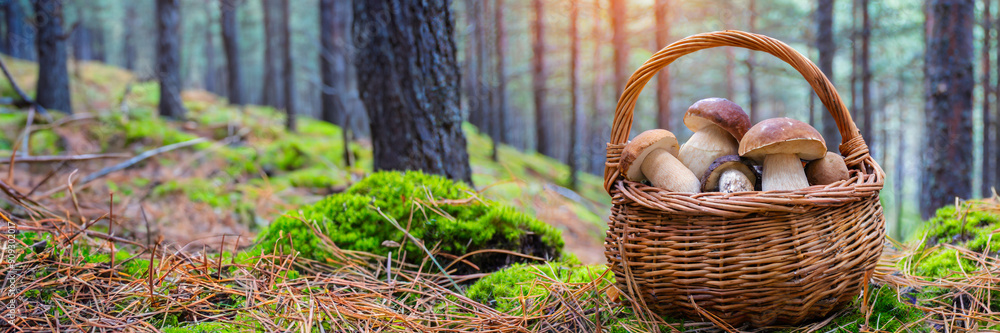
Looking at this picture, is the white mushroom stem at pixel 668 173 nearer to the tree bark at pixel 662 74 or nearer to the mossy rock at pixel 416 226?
the mossy rock at pixel 416 226

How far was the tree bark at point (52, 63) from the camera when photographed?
6.55 m

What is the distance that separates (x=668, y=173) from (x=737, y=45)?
47 centimetres

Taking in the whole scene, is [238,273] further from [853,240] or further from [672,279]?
[853,240]

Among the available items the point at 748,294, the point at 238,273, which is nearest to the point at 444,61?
the point at 238,273

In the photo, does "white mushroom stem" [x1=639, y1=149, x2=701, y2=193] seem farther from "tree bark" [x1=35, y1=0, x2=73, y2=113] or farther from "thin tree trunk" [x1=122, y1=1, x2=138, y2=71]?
"thin tree trunk" [x1=122, y1=1, x2=138, y2=71]

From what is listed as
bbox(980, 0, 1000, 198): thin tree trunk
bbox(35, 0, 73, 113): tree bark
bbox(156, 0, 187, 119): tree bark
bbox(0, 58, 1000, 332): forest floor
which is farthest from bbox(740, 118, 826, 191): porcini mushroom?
bbox(980, 0, 1000, 198): thin tree trunk

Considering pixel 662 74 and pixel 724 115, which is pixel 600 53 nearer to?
pixel 662 74

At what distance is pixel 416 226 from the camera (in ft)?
6.90

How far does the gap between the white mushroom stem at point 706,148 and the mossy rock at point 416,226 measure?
31.8 inches

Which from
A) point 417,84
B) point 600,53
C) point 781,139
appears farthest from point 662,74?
point 781,139

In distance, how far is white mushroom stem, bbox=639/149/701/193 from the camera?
1.48m

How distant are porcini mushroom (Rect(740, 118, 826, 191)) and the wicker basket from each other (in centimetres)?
12

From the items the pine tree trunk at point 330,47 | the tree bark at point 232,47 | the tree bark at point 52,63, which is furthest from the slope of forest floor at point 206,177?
the tree bark at point 232,47

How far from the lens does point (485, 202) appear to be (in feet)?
7.31
